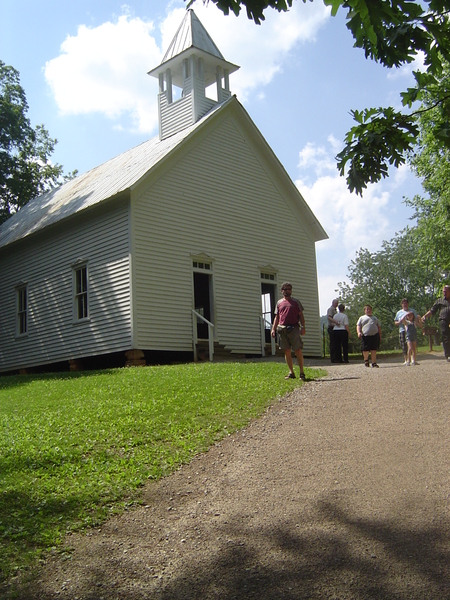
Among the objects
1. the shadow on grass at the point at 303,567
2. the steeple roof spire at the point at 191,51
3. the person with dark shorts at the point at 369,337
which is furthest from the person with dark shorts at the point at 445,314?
the steeple roof spire at the point at 191,51

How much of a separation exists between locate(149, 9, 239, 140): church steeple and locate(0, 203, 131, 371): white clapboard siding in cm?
517

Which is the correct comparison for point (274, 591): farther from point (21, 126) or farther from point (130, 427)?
point (21, 126)

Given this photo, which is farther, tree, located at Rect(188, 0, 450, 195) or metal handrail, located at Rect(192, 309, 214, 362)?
metal handrail, located at Rect(192, 309, 214, 362)

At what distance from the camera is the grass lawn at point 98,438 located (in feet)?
21.6

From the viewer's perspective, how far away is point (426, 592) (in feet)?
15.6

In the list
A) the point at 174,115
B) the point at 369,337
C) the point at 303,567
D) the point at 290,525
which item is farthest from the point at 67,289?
the point at 303,567

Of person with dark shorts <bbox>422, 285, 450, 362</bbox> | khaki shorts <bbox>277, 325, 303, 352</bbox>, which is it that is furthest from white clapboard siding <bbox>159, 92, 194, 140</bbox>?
khaki shorts <bbox>277, 325, 303, 352</bbox>

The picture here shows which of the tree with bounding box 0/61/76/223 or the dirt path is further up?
the tree with bounding box 0/61/76/223

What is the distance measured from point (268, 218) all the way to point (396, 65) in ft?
57.3

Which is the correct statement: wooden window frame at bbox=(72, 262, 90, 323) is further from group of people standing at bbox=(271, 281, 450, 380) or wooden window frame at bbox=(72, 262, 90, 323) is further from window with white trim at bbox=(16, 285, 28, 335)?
group of people standing at bbox=(271, 281, 450, 380)

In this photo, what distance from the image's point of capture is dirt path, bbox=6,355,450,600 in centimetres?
507

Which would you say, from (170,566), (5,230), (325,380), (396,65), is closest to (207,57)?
(5,230)

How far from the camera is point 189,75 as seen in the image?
23.2 metres

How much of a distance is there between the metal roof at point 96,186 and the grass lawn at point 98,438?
7.49 m
